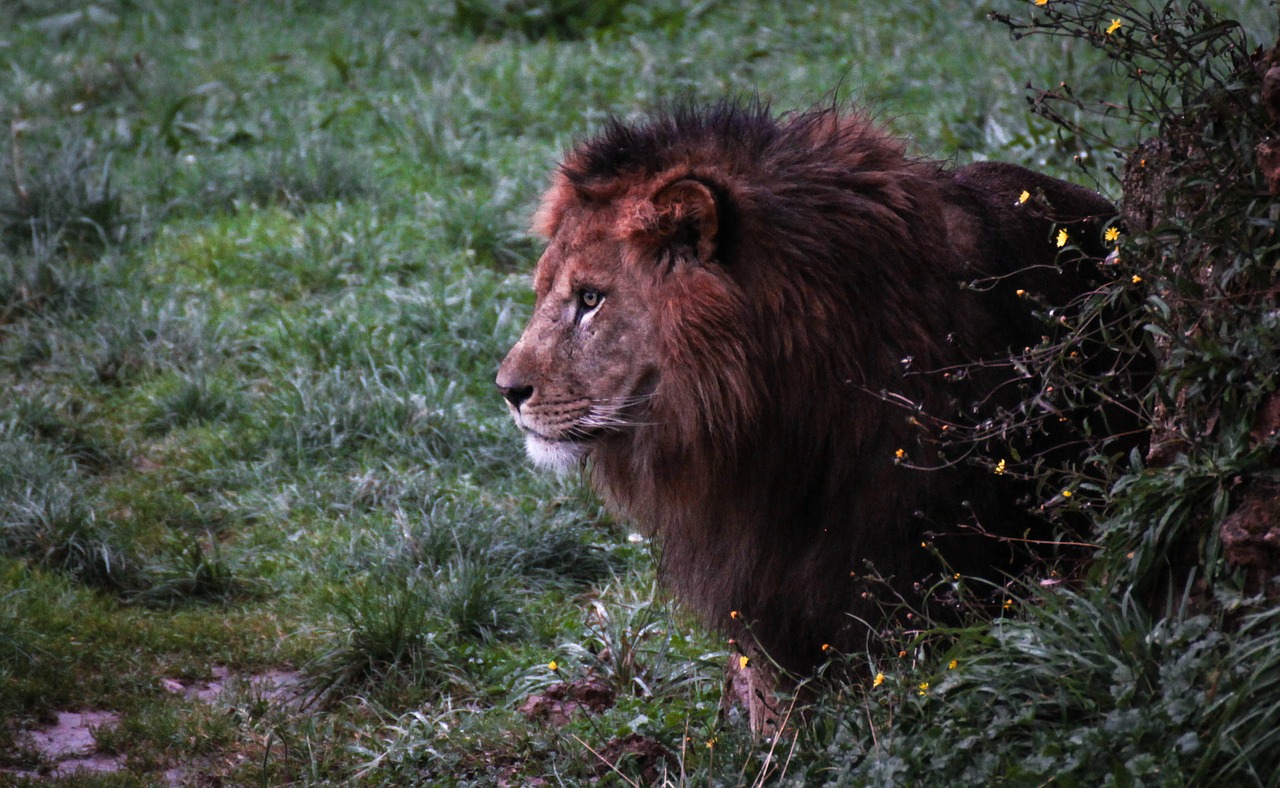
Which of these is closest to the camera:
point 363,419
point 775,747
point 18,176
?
point 775,747

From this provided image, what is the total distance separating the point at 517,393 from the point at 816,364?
83 centimetres

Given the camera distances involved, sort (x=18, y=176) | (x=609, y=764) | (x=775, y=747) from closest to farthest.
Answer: (x=775, y=747) < (x=609, y=764) < (x=18, y=176)

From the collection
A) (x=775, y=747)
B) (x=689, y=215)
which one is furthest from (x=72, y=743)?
(x=689, y=215)

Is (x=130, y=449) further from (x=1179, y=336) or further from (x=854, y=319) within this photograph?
(x=1179, y=336)

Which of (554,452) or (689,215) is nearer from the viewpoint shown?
(689,215)

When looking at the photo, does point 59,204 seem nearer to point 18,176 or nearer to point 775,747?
point 18,176

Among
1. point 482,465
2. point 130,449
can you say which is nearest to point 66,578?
point 130,449

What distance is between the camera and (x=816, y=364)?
3.48 meters

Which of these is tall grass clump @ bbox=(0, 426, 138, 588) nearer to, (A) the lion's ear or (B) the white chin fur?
(B) the white chin fur

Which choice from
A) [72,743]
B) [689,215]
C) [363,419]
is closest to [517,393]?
[689,215]

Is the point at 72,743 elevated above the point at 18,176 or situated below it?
below

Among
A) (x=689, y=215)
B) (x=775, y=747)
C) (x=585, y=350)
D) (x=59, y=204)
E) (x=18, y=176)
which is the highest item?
(x=689, y=215)

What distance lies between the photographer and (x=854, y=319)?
11.4 feet

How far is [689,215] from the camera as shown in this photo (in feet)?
11.4
